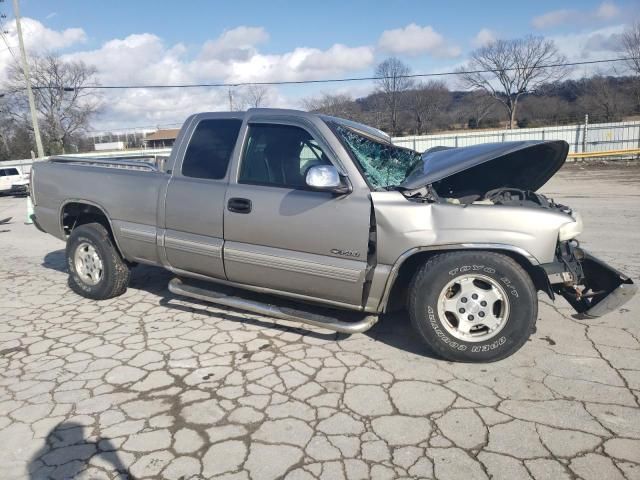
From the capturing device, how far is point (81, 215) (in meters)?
5.24

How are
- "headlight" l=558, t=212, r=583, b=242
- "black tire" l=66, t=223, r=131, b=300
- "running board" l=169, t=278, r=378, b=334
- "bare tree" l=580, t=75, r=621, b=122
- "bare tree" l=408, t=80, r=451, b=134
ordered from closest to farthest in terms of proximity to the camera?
"headlight" l=558, t=212, r=583, b=242, "running board" l=169, t=278, r=378, b=334, "black tire" l=66, t=223, r=131, b=300, "bare tree" l=580, t=75, r=621, b=122, "bare tree" l=408, t=80, r=451, b=134

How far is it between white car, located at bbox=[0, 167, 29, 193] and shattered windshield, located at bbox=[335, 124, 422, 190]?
22238 millimetres

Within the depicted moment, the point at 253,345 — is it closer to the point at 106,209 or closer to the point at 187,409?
the point at 187,409

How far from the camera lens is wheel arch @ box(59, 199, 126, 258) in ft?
15.9

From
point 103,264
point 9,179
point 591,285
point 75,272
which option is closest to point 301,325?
point 103,264

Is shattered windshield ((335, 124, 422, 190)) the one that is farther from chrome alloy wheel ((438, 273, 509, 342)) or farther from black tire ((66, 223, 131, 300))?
black tire ((66, 223, 131, 300))

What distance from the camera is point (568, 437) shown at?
8.44ft

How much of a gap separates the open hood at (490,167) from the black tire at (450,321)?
62 centimetres

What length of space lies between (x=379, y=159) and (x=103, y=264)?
308cm

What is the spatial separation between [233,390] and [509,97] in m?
65.9

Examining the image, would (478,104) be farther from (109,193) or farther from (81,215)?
(109,193)

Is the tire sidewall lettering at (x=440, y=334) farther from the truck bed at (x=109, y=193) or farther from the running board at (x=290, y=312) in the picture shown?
the truck bed at (x=109, y=193)

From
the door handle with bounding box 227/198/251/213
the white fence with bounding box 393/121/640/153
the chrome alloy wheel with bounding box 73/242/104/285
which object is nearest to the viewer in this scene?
the door handle with bounding box 227/198/251/213

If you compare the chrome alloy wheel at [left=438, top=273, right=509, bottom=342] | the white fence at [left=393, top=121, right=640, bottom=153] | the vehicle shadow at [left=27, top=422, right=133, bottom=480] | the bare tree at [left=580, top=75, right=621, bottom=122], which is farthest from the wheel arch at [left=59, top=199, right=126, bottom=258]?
the bare tree at [left=580, top=75, right=621, bottom=122]
